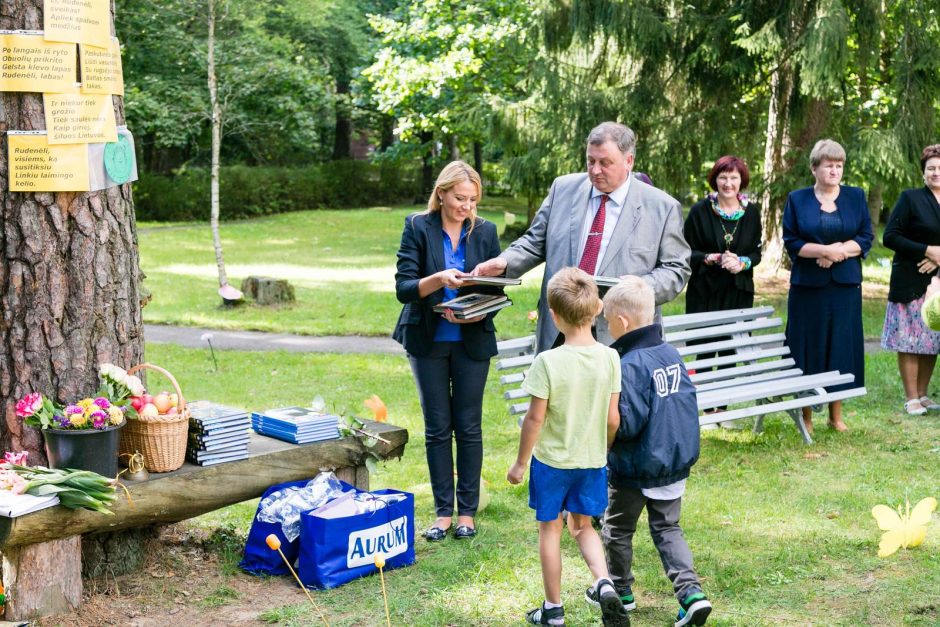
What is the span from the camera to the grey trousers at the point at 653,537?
4.00 meters

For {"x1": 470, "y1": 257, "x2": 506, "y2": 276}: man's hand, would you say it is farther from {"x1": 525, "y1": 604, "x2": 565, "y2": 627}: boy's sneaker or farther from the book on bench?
{"x1": 525, "y1": 604, "x2": 565, "y2": 627}: boy's sneaker

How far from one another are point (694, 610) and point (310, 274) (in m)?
14.9

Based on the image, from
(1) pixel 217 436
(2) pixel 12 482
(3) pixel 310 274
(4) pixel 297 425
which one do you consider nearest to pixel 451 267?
(4) pixel 297 425

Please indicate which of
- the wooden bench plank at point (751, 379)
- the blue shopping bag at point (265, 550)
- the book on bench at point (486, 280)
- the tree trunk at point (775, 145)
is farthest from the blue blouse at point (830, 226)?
the tree trunk at point (775, 145)

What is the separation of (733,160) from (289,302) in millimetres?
8319

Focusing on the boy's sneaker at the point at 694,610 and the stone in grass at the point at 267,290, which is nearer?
the boy's sneaker at the point at 694,610

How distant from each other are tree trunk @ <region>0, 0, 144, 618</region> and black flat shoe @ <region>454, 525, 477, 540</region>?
182 centimetres

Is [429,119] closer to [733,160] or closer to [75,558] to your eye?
[733,160]

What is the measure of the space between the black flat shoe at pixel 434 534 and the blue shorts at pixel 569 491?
125 cm

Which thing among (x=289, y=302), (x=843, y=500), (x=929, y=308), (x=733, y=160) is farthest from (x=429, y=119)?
(x=929, y=308)

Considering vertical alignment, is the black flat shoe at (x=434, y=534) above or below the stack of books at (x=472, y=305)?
→ below

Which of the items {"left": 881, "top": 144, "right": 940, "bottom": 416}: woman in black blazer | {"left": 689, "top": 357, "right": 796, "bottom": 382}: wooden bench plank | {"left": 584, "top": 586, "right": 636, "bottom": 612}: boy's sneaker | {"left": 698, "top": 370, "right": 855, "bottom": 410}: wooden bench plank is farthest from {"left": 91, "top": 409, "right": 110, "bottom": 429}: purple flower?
{"left": 881, "top": 144, "right": 940, "bottom": 416}: woman in black blazer

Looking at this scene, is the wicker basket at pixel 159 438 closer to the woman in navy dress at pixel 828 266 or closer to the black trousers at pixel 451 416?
the black trousers at pixel 451 416

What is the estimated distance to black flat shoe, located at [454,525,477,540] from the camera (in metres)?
5.14
